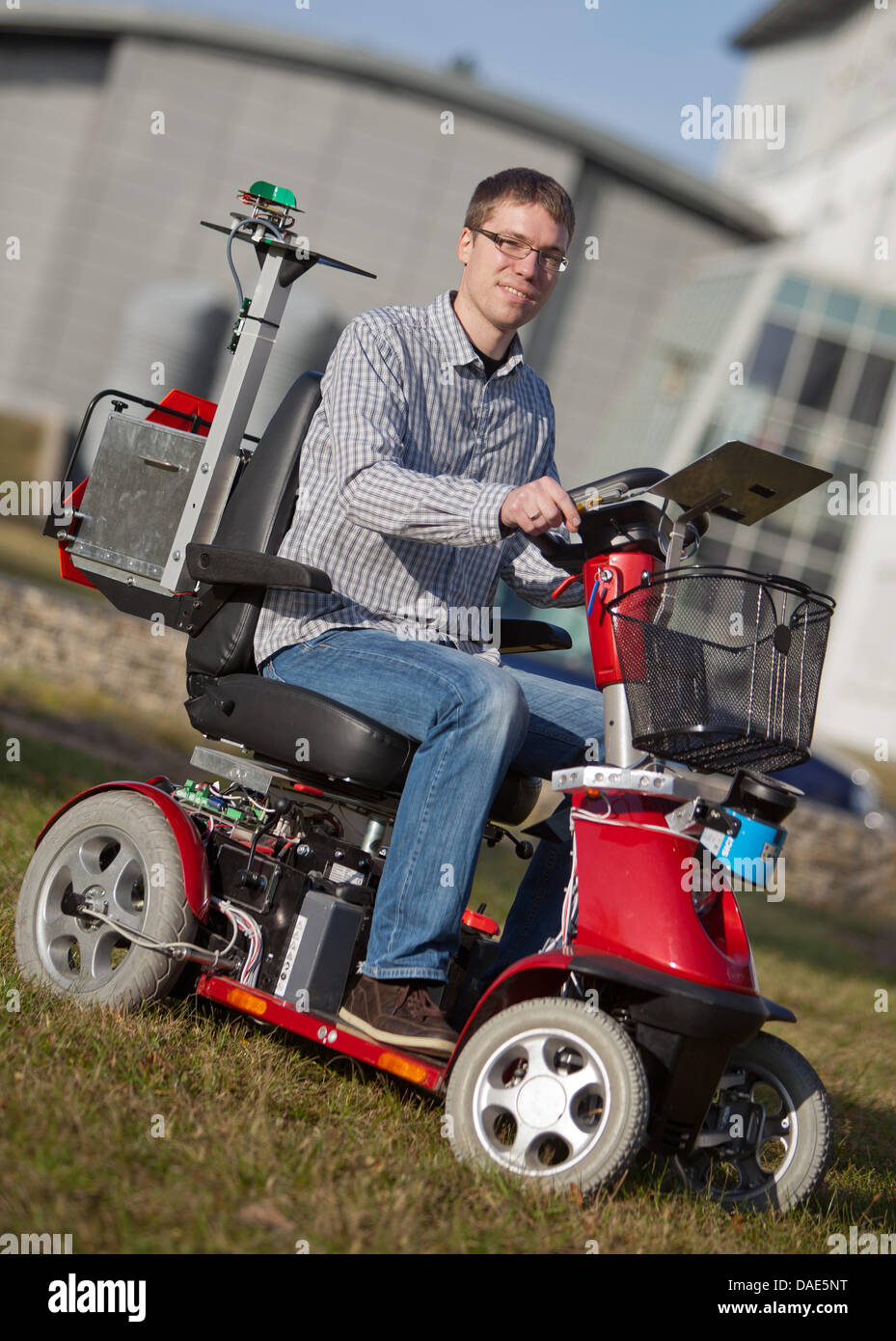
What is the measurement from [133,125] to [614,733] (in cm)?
2667

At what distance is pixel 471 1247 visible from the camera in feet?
8.04

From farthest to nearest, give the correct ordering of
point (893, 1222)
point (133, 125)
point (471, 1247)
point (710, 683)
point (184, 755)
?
1. point (133, 125)
2. point (184, 755)
3. point (893, 1222)
4. point (710, 683)
5. point (471, 1247)

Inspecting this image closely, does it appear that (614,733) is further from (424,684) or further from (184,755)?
(184,755)

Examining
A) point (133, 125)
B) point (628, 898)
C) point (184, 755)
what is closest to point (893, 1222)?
point (628, 898)

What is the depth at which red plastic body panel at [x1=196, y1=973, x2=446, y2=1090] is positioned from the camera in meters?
2.98

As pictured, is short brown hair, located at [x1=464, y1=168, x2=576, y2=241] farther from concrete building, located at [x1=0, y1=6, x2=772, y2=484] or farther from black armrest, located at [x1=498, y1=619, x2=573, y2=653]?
concrete building, located at [x1=0, y1=6, x2=772, y2=484]

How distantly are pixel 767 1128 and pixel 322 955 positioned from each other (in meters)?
1.03

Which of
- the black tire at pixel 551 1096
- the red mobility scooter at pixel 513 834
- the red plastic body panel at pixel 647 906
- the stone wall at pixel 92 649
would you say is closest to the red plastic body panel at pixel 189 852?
the red mobility scooter at pixel 513 834

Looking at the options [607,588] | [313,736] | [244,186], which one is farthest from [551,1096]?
[244,186]

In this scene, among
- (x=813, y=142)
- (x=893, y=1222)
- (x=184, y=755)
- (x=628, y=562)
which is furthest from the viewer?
(x=813, y=142)

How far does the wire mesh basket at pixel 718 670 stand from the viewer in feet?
9.27

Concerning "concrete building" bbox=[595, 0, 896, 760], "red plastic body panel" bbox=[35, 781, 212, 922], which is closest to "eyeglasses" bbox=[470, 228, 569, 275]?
"red plastic body panel" bbox=[35, 781, 212, 922]

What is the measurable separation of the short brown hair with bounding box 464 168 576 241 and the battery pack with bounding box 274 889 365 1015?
1.68m

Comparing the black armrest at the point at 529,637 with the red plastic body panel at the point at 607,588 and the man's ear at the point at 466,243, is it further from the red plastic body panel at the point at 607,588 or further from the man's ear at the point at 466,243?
the man's ear at the point at 466,243
